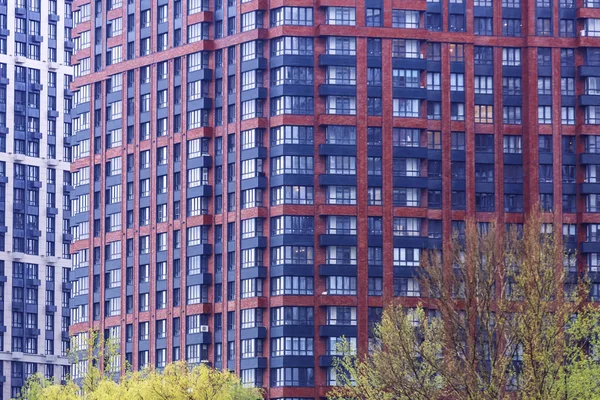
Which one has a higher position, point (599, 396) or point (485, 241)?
point (485, 241)

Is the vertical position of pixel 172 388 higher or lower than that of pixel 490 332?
higher

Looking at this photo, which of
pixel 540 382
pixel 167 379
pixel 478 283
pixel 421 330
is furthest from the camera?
pixel 167 379

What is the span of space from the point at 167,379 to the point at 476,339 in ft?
177

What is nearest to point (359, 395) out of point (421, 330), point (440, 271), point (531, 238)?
point (421, 330)

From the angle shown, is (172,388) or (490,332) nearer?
(490,332)

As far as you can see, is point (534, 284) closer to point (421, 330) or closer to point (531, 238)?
point (531, 238)

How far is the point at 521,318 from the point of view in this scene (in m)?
132

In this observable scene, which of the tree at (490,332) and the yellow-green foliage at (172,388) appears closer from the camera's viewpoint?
the tree at (490,332)

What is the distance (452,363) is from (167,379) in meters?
54.3

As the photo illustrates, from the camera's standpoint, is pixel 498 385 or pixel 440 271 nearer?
pixel 498 385

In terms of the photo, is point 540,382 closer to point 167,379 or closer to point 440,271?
point 440,271

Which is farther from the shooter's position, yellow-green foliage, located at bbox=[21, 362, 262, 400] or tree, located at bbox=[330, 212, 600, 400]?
yellow-green foliage, located at bbox=[21, 362, 262, 400]

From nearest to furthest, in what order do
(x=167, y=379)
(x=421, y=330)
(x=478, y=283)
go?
(x=478, y=283) → (x=421, y=330) → (x=167, y=379)

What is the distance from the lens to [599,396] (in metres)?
141
